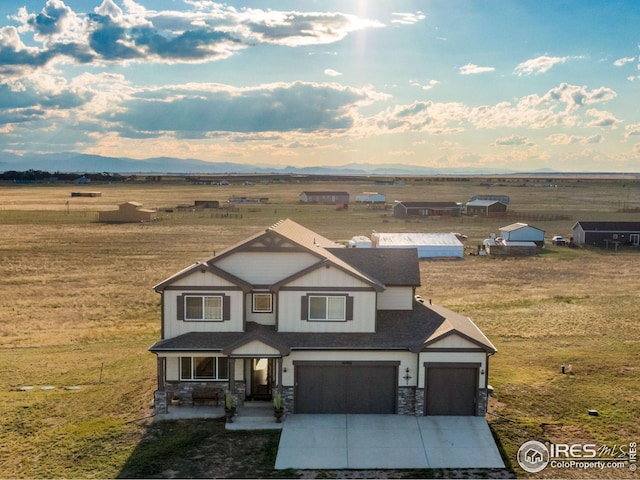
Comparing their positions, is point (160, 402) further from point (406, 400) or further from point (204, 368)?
point (406, 400)

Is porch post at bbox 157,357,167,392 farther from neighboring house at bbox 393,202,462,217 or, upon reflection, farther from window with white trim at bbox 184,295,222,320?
neighboring house at bbox 393,202,462,217

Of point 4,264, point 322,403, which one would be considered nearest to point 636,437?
point 322,403

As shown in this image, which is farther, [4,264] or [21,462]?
[4,264]

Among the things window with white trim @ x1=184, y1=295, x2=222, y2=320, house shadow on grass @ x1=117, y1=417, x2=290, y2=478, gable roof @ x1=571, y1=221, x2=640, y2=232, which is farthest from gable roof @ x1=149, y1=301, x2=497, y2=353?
gable roof @ x1=571, y1=221, x2=640, y2=232

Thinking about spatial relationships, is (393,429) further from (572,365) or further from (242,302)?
(572,365)

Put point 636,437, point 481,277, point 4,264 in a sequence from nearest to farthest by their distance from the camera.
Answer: point 636,437 < point 481,277 < point 4,264

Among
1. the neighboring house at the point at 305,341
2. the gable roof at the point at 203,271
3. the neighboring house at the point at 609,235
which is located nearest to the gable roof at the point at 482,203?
the neighboring house at the point at 609,235
